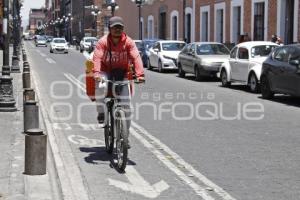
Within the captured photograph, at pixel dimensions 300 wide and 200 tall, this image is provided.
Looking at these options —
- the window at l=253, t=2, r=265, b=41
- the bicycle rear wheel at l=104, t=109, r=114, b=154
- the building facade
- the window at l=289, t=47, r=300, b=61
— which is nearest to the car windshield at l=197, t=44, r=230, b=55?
the building facade

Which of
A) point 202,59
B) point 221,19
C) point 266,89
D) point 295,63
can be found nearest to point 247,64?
point 266,89

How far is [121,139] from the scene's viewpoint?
7.38 meters

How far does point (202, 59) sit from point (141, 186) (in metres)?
17.0

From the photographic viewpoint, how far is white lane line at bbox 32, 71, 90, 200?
6238mm

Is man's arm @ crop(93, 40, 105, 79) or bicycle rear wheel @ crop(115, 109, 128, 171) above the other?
man's arm @ crop(93, 40, 105, 79)

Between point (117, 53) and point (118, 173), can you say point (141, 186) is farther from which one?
point (117, 53)

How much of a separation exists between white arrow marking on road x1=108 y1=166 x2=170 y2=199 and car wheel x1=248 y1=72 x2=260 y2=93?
11574 mm

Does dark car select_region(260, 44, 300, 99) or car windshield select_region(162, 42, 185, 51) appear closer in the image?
dark car select_region(260, 44, 300, 99)

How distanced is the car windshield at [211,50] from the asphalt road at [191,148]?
26.0ft

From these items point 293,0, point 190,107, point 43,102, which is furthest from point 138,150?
point 293,0

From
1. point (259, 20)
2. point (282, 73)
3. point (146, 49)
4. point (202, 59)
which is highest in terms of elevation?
point (259, 20)

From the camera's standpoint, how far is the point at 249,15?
3403 centimetres

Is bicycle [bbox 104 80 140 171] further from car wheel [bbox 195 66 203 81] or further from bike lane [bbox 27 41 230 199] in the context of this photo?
car wheel [bbox 195 66 203 81]

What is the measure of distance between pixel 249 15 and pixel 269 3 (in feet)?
8.97
